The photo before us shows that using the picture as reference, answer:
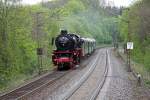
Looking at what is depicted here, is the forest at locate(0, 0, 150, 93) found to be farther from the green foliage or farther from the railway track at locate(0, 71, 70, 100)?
the railway track at locate(0, 71, 70, 100)

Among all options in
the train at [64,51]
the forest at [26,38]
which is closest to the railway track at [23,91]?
the forest at [26,38]

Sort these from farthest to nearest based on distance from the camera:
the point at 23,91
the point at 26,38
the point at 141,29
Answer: the point at 141,29 → the point at 26,38 → the point at 23,91

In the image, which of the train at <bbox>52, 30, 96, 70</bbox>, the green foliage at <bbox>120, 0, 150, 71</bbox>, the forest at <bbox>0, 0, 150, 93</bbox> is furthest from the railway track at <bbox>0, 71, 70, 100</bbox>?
the green foliage at <bbox>120, 0, 150, 71</bbox>

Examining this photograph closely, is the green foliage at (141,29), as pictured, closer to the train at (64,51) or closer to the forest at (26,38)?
the forest at (26,38)

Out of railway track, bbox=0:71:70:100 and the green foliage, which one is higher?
the green foliage

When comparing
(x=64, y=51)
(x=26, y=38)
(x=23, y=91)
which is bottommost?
(x=23, y=91)

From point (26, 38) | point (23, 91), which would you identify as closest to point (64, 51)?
point (26, 38)

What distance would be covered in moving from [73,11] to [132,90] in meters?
93.9

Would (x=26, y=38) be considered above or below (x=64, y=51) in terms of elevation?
above

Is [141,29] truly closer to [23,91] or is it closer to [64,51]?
[64,51]

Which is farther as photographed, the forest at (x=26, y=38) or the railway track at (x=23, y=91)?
the forest at (x=26, y=38)

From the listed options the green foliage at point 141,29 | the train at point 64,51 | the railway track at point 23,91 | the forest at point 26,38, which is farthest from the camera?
the green foliage at point 141,29

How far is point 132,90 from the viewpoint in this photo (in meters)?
24.8

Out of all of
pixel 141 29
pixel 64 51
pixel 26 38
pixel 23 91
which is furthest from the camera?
pixel 141 29
